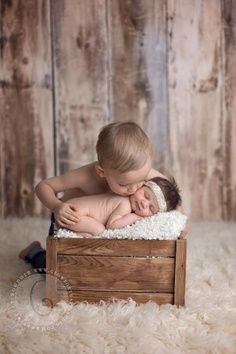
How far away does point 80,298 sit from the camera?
4.61ft

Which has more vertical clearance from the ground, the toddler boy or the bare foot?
the toddler boy

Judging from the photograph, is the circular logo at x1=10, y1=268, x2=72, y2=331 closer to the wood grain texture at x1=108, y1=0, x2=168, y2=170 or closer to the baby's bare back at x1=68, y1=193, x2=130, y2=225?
the baby's bare back at x1=68, y1=193, x2=130, y2=225

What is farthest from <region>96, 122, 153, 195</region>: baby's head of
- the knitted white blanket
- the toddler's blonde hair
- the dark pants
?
the dark pants

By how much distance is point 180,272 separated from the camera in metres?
1.38

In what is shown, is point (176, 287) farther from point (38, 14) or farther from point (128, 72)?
point (38, 14)

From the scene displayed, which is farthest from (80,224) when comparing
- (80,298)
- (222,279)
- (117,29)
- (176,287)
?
(117,29)

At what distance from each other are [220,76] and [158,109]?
10.8 inches

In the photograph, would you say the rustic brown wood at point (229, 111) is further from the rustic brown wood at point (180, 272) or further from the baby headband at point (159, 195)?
the rustic brown wood at point (180, 272)

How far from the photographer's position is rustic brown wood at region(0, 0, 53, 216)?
2.16m

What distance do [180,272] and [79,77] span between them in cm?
107

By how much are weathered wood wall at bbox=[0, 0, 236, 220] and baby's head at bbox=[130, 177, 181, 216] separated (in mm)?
767

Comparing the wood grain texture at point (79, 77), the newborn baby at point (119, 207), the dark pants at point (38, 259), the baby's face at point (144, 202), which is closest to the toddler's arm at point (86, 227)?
the newborn baby at point (119, 207)

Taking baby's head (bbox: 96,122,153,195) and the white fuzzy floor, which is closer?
the white fuzzy floor

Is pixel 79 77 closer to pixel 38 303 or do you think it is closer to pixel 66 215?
pixel 66 215
